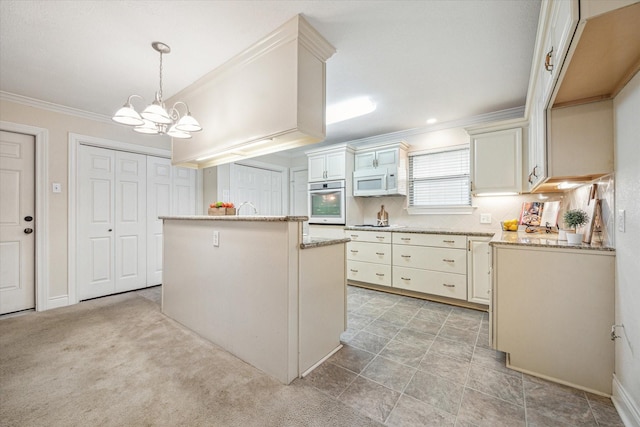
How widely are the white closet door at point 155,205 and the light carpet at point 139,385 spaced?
61.7 inches

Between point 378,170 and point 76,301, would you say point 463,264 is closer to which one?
point 378,170

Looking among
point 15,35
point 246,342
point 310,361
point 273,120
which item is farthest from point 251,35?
point 310,361

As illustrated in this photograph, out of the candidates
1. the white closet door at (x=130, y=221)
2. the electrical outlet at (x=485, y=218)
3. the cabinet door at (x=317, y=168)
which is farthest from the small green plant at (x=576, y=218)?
the white closet door at (x=130, y=221)

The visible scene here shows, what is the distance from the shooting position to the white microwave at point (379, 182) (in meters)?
3.88

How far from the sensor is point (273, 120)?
2.12 meters

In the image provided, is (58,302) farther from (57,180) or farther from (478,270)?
(478,270)

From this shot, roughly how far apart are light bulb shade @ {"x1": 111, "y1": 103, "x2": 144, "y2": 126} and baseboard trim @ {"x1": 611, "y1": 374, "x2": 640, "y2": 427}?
344 cm

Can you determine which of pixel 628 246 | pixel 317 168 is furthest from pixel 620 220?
pixel 317 168

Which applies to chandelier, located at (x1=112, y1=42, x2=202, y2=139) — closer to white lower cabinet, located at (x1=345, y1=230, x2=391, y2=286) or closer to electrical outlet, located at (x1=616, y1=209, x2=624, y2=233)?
white lower cabinet, located at (x1=345, y1=230, x2=391, y2=286)

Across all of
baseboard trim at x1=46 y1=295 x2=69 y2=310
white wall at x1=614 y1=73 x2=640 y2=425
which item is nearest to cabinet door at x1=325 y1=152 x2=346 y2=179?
white wall at x1=614 y1=73 x2=640 y2=425

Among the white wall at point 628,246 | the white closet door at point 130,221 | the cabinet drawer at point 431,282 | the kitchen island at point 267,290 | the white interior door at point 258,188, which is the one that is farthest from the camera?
the white interior door at point 258,188

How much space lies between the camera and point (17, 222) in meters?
3.02

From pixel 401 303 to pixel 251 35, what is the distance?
310 cm

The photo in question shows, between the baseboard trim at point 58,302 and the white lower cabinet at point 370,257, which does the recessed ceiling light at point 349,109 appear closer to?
the white lower cabinet at point 370,257
